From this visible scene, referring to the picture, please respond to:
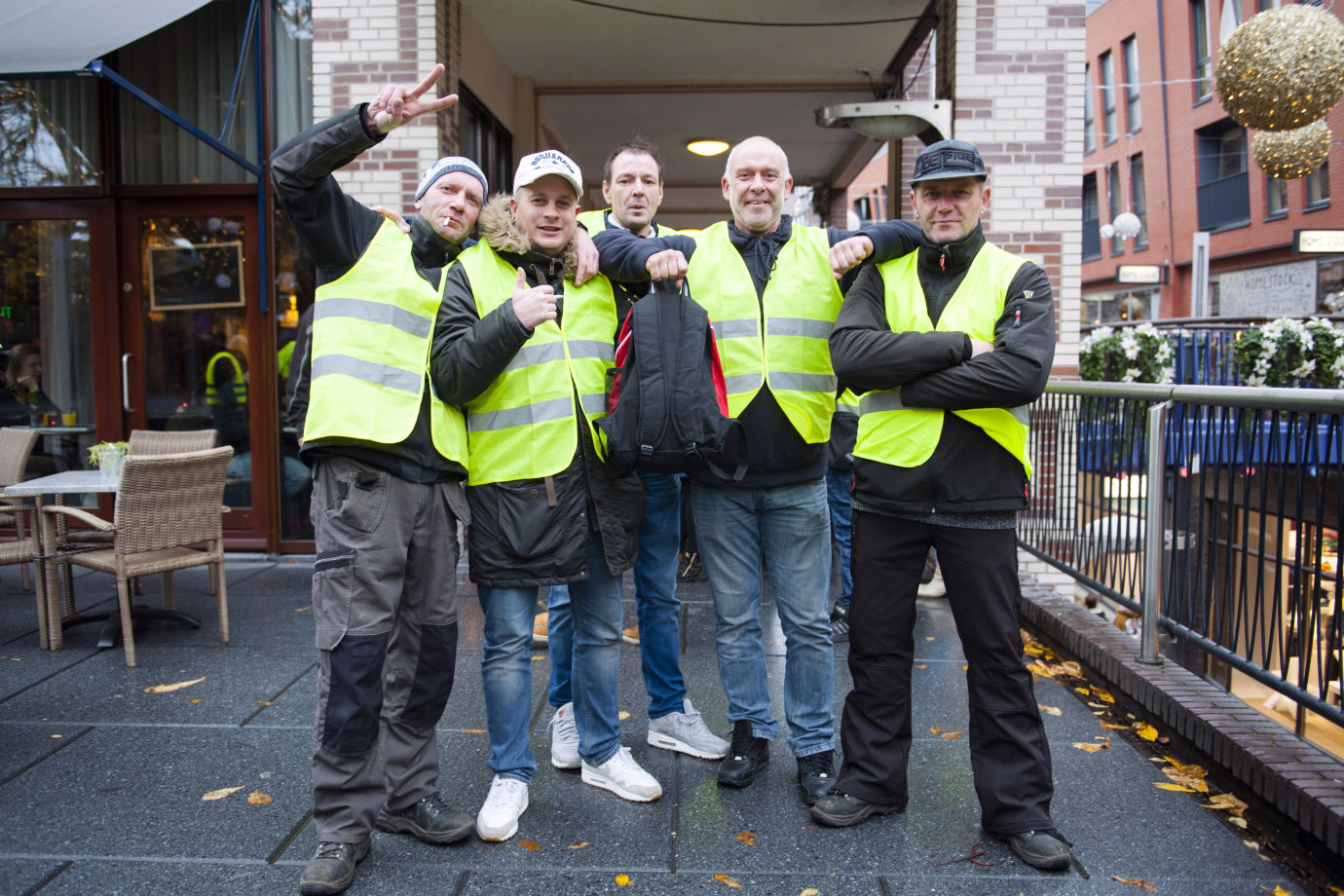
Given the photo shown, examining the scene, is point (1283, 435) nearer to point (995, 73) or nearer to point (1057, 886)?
point (1057, 886)

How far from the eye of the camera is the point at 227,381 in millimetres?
6977

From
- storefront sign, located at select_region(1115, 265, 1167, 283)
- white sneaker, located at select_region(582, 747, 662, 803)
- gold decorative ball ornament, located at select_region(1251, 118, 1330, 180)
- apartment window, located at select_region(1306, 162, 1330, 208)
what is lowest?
white sneaker, located at select_region(582, 747, 662, 803)

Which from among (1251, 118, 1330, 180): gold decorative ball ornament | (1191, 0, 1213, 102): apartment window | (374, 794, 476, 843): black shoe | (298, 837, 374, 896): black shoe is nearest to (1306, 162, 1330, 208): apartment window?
(1191, 0, 1213, 102): apartment window

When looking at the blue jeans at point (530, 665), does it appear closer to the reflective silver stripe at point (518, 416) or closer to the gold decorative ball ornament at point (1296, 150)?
the reflective silver stripe at point (518, 416)

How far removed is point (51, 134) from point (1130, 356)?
9.16 meters

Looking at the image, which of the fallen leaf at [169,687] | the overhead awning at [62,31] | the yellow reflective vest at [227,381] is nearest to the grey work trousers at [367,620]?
the fallen leaf at [169,687]

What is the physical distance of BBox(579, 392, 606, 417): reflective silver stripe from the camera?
118 inches

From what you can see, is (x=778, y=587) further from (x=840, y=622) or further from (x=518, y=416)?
(x=840, y=622)

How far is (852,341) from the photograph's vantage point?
290 cm

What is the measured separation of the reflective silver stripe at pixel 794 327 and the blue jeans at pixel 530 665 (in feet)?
2.90

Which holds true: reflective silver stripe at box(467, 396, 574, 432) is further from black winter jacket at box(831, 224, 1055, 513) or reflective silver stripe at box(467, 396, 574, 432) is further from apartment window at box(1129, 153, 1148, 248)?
apartment window at box(1129, 153, 1148, 248)

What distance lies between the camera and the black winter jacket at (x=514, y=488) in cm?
271

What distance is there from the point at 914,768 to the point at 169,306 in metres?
6.12

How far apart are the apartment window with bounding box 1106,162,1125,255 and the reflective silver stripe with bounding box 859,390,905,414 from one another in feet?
102
